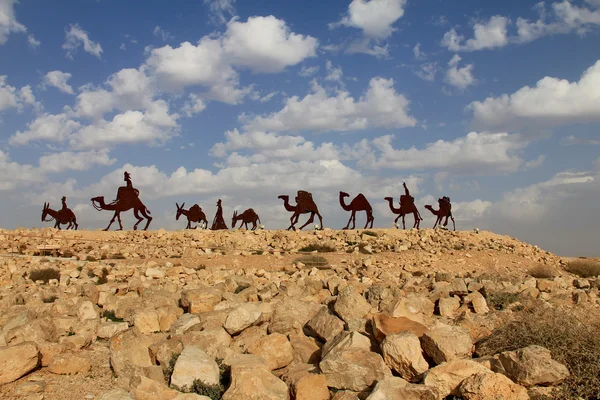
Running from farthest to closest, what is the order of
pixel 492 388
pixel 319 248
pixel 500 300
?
pixel 319 248
pixel 500 300
pixel 492 388

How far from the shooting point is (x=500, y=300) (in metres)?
7.39

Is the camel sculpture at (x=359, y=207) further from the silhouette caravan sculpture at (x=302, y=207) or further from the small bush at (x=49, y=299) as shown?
the small bush at (x=49, y=299)

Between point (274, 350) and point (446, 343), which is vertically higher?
point (446, 343)

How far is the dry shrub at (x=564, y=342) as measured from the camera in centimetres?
465

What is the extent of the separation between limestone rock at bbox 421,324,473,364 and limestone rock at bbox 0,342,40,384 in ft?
14.5

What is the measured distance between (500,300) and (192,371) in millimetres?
4664

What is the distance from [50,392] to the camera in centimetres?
532

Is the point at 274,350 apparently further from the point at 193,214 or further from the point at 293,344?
the point at 193,214

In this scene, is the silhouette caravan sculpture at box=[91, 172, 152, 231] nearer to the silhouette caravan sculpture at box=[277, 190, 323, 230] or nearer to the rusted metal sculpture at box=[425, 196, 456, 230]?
the silhouette caravan sculpture at box=[277, 190, 323, 230]

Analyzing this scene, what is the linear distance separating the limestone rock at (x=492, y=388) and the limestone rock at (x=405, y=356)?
23.6 inches

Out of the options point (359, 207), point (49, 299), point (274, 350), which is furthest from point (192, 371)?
point (359, 207)

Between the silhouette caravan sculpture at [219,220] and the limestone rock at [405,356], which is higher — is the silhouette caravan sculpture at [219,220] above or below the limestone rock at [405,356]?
above

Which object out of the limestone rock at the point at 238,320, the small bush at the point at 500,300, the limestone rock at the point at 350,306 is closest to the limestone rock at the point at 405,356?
the limestone rock at the point at 350,306

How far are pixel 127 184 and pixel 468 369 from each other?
24403 mm
